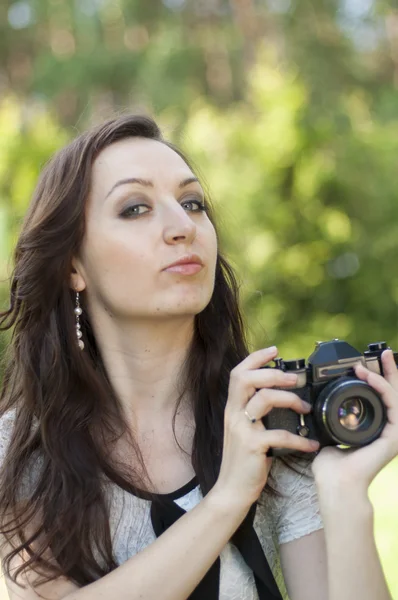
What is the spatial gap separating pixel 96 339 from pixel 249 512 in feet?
2.27

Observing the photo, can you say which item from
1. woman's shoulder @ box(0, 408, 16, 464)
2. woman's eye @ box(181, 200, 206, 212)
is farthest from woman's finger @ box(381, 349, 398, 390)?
woman's shoulder @ box(0, 408, 16, 464)

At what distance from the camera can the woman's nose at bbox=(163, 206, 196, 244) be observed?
6.98 feet

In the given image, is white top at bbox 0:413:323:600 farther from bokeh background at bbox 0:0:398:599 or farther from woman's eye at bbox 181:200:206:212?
bokeh background at bbox 0:0:398:599

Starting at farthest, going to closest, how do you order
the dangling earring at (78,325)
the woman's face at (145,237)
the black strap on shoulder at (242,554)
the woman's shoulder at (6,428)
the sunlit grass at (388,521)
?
the sunlit grass at (388,521) < the dangling earring at (78,325) < the woman's shoulder at (6,428) < the woman's face at (145,237) < the black strap on shoulder at (242,554)

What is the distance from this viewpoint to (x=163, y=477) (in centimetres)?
217

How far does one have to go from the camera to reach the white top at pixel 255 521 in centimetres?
204

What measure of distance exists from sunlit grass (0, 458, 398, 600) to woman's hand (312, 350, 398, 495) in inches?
103

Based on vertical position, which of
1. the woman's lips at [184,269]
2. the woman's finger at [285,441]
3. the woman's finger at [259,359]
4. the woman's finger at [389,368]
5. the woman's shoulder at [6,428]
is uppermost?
the woman's lips at [184,269]

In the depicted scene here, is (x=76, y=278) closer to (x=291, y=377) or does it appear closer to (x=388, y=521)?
(x=291, y=377)

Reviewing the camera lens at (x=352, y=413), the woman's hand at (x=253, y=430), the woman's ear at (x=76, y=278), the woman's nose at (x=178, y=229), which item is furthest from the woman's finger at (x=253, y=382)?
the woman's ear at (x=76, y=278)

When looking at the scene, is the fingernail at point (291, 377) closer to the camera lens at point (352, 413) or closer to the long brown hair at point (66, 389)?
the camera lens at point (352, 413)

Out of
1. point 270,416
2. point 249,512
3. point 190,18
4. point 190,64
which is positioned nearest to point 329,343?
point 270,416

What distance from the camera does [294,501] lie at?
211cm

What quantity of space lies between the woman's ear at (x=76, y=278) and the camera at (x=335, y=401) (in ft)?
2.39
